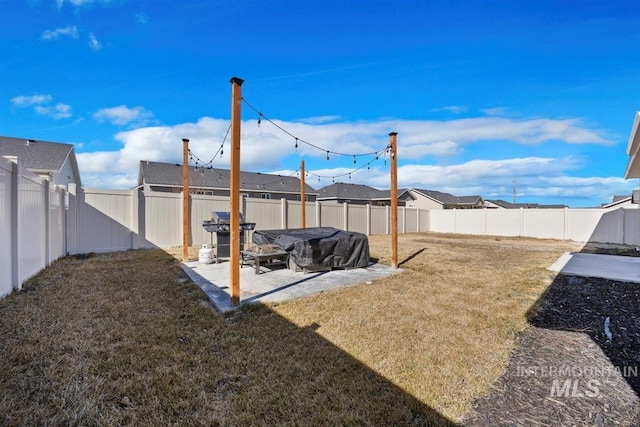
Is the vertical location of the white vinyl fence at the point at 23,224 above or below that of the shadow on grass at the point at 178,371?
above

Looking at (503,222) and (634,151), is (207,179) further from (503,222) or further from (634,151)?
(634,151)

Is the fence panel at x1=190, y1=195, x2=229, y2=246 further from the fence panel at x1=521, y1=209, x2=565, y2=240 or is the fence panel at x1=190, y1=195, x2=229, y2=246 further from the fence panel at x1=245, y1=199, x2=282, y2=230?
the fence panel at x1=521, y1=209, x2=565, y2=240

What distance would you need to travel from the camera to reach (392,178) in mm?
6816

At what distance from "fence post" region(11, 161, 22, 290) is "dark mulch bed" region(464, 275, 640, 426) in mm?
5652

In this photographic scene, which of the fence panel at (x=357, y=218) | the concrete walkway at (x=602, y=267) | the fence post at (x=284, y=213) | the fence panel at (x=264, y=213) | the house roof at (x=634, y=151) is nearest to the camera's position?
the house roof at (x=634, y=151)

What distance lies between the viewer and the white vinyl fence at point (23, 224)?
3863 millimetres

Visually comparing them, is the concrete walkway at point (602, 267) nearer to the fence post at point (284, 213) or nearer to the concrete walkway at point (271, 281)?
the concrete walkway at point (271, 281)

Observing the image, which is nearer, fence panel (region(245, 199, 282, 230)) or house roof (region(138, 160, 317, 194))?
fence panel (region(245, 199, 282, 230))

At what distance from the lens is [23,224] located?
4.52m

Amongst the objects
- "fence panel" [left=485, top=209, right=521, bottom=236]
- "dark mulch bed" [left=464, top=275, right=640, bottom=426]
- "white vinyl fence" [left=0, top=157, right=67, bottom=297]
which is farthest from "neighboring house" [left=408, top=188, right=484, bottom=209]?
"white vinyl fence" [left=0, top=157, right=67, bottom=297]

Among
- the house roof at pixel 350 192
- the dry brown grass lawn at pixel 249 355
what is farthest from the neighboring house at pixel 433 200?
the dry brown grass lawn at pixel 249 355

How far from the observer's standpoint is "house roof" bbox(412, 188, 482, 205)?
35331 millimetres

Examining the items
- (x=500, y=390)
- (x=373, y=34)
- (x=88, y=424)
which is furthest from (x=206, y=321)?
(x=373, y=34)

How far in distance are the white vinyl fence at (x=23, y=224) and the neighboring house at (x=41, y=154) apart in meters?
8.93
